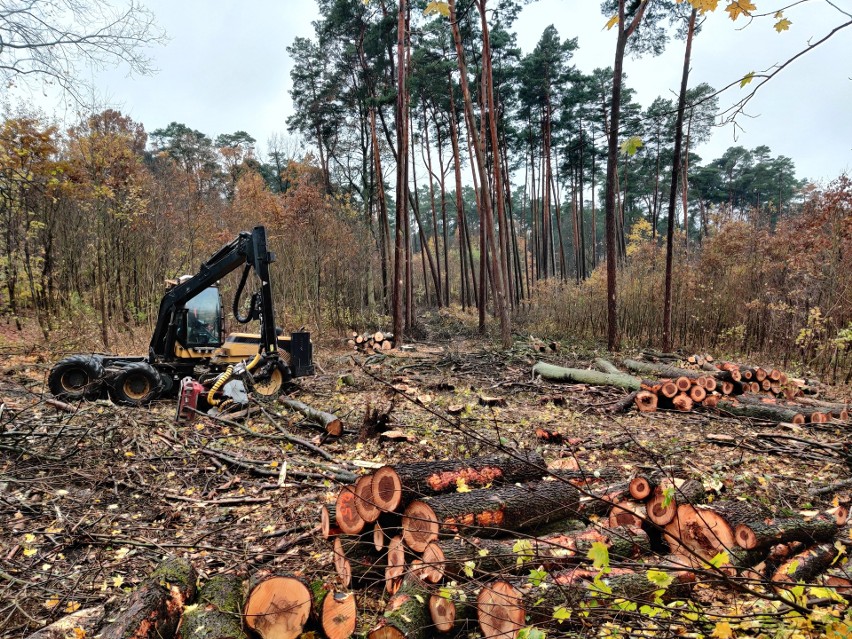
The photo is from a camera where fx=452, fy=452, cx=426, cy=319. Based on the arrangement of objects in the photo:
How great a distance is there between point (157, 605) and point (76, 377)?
6.75m

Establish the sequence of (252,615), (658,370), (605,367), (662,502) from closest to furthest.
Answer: (252,615), (662,502), (658,370), (605,367)

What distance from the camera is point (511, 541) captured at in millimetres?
3152

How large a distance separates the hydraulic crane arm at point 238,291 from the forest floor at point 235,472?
118 centimetres

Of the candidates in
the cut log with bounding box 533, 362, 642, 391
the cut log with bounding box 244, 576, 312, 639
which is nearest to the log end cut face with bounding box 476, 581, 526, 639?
→ the cut log with bounding box 244, 576, 312, 639

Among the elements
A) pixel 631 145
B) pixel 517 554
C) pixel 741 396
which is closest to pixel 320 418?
pixel 517 554

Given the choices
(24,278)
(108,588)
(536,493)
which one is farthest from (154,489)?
(24,278)

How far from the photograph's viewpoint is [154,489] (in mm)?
4457

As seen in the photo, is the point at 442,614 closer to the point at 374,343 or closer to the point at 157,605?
the point at 157,605

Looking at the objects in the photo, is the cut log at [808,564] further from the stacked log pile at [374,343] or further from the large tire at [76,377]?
the stacked log pile at [374,343]

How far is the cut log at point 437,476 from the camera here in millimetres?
3082

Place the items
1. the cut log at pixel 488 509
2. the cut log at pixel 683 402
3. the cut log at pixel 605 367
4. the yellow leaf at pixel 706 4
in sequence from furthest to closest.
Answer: the cut log at pixel 605 367 < the cut log at pixel 683 402 < the cut log at pixel 488 509 < the yellow leaf at pixel 706 4

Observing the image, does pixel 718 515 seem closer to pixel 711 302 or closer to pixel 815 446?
pixel 815 446

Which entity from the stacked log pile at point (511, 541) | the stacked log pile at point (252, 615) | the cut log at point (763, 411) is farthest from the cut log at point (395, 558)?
the cut log at point (763, 411)

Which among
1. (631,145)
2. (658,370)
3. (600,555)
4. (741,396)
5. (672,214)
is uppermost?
(672,214)
